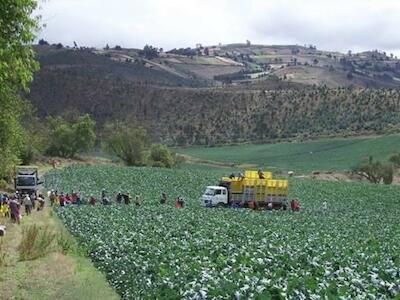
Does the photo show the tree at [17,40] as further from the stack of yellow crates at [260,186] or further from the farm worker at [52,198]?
the stack of yellow crates at [260,186]

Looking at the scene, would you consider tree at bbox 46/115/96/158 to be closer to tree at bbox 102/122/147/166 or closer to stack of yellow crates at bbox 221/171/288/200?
tree at bbox 102/122/147/166

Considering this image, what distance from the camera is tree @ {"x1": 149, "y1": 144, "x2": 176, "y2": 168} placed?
3733 inches

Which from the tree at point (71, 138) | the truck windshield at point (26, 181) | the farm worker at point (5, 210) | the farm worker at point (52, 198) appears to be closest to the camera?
the farm worker at point (5, 210)

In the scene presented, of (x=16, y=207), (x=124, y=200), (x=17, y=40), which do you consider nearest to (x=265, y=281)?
(x=17, y=40)

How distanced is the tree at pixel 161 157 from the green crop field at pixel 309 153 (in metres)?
15.0

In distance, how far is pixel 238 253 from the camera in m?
19.2

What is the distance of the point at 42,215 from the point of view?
3591 centimetres

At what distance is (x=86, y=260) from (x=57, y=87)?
545 feet

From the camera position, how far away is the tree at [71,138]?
3740 inches

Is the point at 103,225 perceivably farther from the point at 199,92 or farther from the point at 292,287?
the point at 199,92

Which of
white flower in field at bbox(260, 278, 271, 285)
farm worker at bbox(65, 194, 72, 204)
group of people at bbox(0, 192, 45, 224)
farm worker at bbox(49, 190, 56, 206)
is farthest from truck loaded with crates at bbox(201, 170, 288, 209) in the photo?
white flower in field at bbox(260, 278, 271, 285)

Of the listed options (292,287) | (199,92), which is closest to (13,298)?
(292,287)

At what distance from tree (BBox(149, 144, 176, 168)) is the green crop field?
15.0 meters

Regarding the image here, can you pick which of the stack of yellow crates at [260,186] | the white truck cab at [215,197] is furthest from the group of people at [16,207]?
the stack of yellow crates at [260,186]
